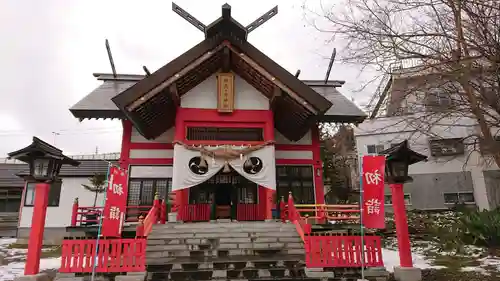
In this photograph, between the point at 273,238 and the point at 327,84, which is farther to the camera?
the point at 327,84

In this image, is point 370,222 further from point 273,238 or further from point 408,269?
point 273,238

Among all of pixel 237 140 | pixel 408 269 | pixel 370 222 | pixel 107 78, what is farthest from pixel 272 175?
pixel 107 78

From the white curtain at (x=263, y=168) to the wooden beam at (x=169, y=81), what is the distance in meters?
3.65

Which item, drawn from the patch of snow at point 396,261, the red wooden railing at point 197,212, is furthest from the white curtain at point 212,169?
the patch of snow at point 396,261

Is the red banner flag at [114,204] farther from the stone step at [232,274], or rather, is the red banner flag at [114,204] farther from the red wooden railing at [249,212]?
the red wooden railing at [249,212]

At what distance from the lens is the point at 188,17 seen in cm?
1369

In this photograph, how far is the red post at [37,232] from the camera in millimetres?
8188

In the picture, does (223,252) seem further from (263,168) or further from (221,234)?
(263,168)

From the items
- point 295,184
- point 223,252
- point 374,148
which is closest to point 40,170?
point 223,252

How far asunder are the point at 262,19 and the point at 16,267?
42.0 feet

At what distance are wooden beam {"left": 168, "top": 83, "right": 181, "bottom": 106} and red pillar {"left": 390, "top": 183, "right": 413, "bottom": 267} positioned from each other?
804cm

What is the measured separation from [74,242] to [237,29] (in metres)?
9.07

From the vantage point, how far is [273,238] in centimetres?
984

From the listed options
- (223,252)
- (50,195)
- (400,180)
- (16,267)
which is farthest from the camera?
(50,195)
